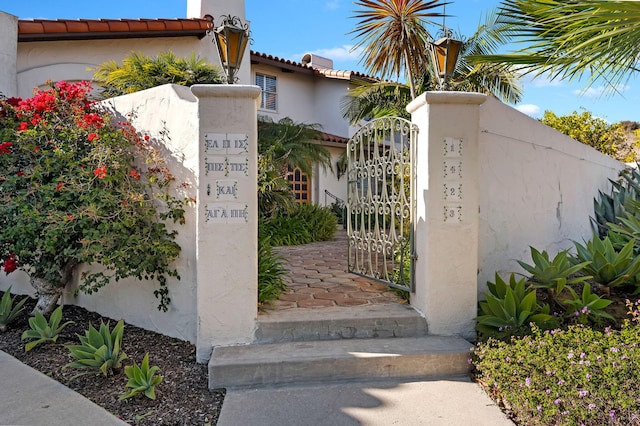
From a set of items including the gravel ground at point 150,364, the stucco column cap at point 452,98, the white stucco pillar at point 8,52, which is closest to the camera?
the gravel ground at point 150,364

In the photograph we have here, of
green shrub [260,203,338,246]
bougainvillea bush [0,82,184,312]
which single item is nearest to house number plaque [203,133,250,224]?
bougainvillea bush [0,82,184,312]

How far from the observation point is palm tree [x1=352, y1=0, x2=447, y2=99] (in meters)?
8.69

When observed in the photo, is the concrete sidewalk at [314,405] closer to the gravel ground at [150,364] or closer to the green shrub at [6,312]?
the gravel ground at [150,364]

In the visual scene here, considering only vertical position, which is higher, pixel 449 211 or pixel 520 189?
pixel 520 189

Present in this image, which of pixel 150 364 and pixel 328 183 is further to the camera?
pixel 328 183

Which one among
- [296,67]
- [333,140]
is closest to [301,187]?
[333,140]

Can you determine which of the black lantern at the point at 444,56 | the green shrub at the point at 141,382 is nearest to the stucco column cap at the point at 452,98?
the black lantern at the point at 444,56

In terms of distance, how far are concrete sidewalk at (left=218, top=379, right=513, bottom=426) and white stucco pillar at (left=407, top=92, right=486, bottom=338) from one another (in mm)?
792

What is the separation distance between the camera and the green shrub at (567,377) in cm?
271

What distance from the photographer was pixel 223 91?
3.95 meters

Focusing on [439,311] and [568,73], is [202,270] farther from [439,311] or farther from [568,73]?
[568,73]

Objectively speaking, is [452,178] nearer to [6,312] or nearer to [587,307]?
[587,307]

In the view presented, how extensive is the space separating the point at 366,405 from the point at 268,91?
14002 mm

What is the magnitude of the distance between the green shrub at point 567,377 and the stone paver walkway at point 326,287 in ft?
5.18
